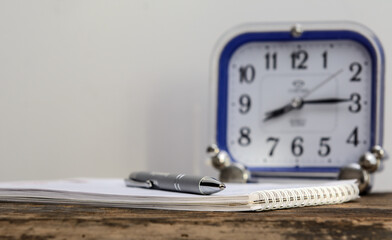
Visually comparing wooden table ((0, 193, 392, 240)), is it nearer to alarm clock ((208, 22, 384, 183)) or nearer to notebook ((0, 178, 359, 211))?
notebook ((0, 178, 359, 211))

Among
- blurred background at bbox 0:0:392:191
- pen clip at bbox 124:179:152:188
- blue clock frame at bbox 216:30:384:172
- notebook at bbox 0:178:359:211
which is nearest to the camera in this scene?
notebook at bbox 0:178:359:211

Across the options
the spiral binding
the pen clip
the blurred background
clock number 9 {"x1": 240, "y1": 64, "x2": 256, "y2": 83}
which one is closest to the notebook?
the spiral binding

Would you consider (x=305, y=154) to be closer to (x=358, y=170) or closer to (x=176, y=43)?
(x=358, y=170)

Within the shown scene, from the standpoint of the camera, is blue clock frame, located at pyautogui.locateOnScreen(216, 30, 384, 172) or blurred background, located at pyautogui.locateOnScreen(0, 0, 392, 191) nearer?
blue clock frame, located at pyautogui.locateOnScreen(216, 30, 384, 172)

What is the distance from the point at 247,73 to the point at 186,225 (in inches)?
29.1

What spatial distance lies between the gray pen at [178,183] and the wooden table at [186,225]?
0.22 feet

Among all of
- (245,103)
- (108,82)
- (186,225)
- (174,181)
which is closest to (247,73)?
(245,103)

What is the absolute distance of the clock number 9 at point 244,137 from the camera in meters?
1.24

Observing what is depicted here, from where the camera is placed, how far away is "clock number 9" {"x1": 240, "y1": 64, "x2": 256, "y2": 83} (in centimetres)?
126

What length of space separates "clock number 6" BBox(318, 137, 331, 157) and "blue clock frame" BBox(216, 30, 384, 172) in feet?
0.11

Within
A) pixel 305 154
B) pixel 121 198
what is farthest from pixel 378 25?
pixel 121 198

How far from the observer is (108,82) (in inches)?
58.0

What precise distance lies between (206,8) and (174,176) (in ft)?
2.49

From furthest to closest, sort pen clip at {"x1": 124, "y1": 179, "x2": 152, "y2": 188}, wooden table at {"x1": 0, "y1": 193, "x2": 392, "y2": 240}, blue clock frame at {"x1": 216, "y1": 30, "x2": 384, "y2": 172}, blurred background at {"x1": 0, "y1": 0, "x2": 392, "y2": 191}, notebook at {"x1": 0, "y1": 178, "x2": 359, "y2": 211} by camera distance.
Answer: blurred background at {"x1": 0, "y1": 0, "x2": 392, "y2": 191}
blue clock frame at {"x1": 216, "y1": 30, "x2": 384, "y2": 172}
pen clip at {"x1": 124, "y1": 179, "x2": 152, "y2": 188}
notebook at {"x1": 0, "y1": 178, "x2": 359, "y2": 211}
wooden table at {"x1": 0, "y1": 193, "x2": 392, "y2": 240}
